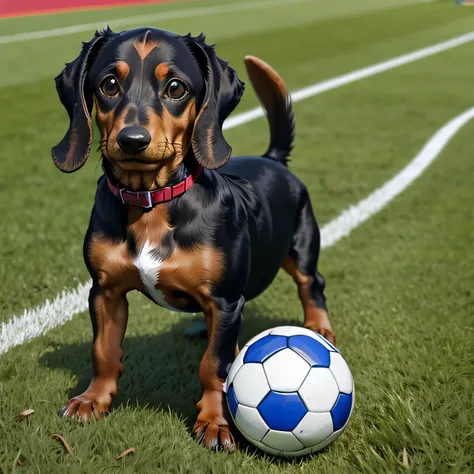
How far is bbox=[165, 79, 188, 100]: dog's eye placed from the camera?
2912mm

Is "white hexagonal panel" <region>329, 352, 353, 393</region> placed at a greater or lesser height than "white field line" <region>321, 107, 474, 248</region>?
greater

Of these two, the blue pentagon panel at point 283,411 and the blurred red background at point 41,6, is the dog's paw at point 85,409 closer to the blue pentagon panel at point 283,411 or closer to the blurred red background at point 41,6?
the blue pentagon panel at point 283,411

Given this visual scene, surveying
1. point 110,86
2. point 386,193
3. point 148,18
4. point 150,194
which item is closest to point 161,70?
point 110,86

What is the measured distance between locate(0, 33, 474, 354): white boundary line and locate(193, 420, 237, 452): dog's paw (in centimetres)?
145

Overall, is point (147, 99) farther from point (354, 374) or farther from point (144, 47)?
point (354, 374)

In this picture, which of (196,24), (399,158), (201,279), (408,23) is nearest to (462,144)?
(399,158)

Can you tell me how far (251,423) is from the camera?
3.03 m

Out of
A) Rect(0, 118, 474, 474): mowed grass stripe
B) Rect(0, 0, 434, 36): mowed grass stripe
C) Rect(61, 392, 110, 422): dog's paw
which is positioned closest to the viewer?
Rect(0, 118, 474, 474): mowed grass stripe

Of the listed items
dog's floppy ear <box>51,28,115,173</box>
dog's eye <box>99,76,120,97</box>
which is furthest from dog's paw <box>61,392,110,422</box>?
dog's eye <box>99,76,120,97</box>

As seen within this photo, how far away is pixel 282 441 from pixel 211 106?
1.42 m

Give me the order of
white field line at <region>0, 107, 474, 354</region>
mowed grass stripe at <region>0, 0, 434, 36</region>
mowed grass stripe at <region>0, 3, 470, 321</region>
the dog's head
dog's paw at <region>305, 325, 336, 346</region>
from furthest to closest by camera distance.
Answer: mowed grass stripe at <region>0, 0, 434, 36</region> < mowed grass stripe at <region>0, 3, 470, 321</region> < white field line at <region>0, 107, 474, 354</region> < dog's paw at <region>305, 325, 336, 346</region> < the dog's head

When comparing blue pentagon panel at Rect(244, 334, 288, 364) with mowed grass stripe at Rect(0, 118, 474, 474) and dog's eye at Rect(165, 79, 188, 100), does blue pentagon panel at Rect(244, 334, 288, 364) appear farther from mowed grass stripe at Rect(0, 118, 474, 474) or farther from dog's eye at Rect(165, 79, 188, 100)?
dog's eye at Rect(165, 79, 188, 100)

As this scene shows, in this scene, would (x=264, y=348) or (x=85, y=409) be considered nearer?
(x=264, y=348)

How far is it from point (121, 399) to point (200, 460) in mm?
651
